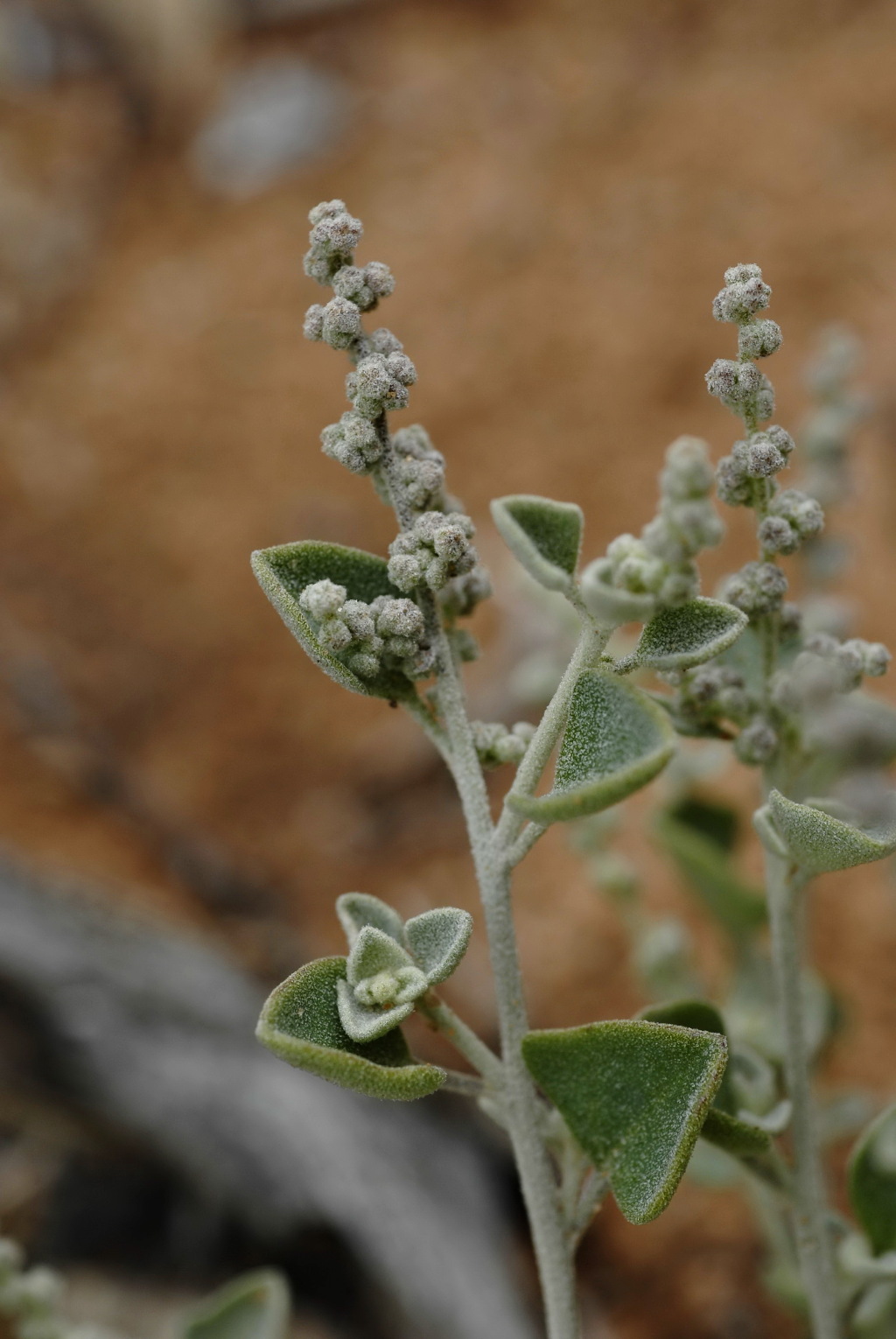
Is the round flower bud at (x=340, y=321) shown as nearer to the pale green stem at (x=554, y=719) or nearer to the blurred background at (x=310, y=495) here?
the pale green stem at (x=554, y=719)

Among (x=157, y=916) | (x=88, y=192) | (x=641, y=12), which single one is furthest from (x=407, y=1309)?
(x=641, y=12)

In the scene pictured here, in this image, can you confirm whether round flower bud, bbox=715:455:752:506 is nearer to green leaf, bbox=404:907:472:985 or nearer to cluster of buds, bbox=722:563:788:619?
cluster of buds, bbox=722:563:788:619

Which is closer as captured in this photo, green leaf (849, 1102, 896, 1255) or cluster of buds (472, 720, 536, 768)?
cluster of buds (472, 720, 536, 768)

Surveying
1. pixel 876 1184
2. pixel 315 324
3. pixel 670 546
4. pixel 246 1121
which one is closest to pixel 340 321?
pixel 315 324

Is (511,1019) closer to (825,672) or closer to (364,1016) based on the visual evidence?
(364,1016)

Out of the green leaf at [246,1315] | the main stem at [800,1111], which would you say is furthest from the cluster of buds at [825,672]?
the green leaf at [246,1315]

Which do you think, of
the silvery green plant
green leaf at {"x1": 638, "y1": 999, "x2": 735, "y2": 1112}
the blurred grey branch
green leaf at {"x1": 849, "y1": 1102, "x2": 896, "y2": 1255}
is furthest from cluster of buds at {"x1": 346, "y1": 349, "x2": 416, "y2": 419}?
the blurred grey branch

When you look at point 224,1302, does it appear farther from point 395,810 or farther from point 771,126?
point 771,126
